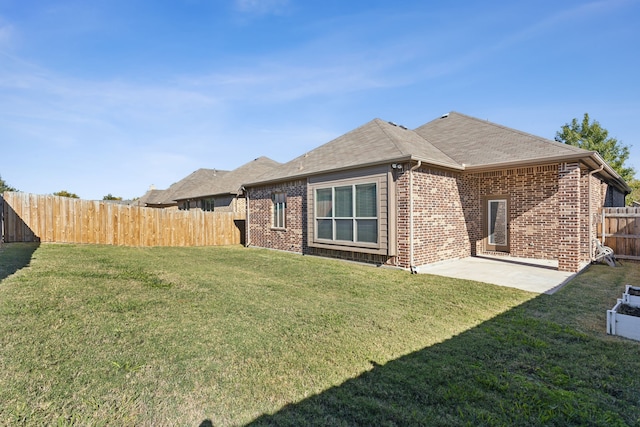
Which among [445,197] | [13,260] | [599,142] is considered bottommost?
[13,260]

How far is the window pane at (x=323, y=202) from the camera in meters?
10.4

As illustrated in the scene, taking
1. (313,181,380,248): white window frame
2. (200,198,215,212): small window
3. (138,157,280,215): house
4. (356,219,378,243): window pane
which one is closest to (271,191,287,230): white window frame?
(313,181,380,248): white window frame

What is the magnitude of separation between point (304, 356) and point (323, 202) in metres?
7.36

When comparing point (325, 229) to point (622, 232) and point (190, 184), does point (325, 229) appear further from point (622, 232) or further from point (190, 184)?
point (190, 184)

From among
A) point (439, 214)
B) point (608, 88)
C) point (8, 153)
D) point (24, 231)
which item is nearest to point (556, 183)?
point (439, 214)

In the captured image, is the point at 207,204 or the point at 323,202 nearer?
the point at 323,202

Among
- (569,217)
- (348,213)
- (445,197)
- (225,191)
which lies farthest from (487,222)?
(225,191)

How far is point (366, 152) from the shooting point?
A: 33.0 ft

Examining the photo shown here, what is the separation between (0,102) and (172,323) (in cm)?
1292

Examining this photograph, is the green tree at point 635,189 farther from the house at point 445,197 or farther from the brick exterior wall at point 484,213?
the brick exterior wall at point 484,213

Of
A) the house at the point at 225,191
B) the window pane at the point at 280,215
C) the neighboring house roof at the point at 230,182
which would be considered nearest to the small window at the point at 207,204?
the house at the point at 225,191

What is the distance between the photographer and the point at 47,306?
15.3 ft

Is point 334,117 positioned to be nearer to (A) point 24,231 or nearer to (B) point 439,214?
(B) point 439,214

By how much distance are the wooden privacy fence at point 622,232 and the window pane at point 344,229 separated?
8.57m
